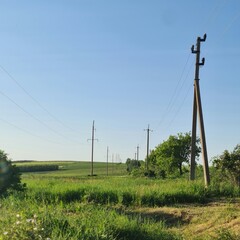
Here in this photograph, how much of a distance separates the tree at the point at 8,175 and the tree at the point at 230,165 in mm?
10815

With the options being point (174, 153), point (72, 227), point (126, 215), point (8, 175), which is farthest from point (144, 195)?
point (174, 153)

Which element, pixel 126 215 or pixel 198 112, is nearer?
pixel 126 215

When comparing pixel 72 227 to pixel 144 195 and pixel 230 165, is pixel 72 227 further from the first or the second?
pixel 230 165

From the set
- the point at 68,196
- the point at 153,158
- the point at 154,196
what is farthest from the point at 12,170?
the point at 153,158

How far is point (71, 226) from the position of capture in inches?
306

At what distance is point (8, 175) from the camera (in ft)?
61.4

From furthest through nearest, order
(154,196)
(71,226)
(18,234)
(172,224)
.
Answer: (154,196)
(172,224)
(71,226)
(18,234)

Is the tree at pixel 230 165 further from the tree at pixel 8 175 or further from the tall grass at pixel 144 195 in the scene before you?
the tree at pixel 8 175

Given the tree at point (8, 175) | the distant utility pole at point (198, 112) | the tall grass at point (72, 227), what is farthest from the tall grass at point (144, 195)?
the tall grass at point (72, 227)

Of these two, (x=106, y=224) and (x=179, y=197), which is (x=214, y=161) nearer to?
(x=179, y=197)

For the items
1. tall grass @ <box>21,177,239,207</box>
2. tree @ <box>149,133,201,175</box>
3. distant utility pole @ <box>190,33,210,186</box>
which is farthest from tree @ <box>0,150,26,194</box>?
tree @ <box>149,133,201,175</box>

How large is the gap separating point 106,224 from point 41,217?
1.35 metres

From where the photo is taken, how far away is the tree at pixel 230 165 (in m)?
22.3

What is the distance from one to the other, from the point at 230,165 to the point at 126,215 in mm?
13338
